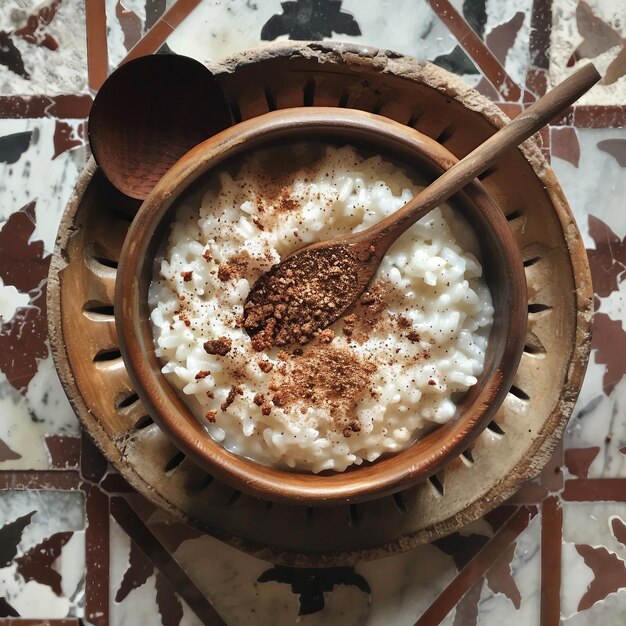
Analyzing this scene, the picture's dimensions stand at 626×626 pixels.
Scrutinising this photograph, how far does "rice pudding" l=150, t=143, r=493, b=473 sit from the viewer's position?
1.33 m

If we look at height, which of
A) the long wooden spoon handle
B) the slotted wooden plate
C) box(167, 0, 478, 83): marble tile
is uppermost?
box(167, 0, 478, 83): marble tile

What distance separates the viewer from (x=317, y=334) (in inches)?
53.1

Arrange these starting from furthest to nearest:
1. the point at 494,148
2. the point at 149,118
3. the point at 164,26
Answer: the point at 164,26 < the point at 149,118 < the point at 494,148

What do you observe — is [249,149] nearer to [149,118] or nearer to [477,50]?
[149,118]

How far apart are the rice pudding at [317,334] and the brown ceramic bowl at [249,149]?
0.05 m

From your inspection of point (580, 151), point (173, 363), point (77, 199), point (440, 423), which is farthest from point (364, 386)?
point (580, 151)

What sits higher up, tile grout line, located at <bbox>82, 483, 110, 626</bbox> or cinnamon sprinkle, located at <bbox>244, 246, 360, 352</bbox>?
cinnamon sprinkle, located at <bbox>244, 246, 360, 352</bbox>

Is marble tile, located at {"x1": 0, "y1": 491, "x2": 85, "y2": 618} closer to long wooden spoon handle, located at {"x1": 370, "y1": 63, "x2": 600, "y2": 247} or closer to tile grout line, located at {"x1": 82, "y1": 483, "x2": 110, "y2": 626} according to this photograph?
tile grout line, located at {"x1": 82, "y1": 483, "x2": 110, "y2": 626}

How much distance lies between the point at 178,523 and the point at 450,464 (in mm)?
654

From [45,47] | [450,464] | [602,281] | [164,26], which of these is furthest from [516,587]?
[45,47]

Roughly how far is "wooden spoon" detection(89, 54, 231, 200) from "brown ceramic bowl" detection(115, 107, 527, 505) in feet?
0.48

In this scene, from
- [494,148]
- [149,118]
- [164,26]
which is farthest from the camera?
[164,26]

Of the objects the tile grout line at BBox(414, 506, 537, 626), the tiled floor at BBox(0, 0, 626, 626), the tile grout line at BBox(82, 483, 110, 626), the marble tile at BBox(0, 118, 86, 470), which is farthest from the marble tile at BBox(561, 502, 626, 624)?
the marble tile at BBox(0, 118, 86, 470)

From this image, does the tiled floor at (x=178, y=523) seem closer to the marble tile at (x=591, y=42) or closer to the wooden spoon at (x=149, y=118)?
the marble tile at (x=591, y=42)
